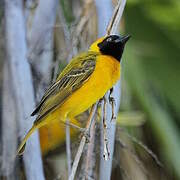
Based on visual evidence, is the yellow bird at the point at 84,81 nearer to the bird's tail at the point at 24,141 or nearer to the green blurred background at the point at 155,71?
the bird's tail at the point at 24,141

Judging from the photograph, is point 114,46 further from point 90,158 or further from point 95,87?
point 90,158

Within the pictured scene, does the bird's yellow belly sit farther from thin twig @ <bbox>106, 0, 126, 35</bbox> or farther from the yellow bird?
thin twig @ <bbox>106, 0, 126, 35</bbox>

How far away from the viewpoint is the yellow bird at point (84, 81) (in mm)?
2719

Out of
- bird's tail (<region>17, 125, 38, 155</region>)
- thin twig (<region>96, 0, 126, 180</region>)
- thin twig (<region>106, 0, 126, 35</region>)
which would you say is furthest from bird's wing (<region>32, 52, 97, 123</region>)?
thin twig (<region>106, 0, 126, 35</region>)

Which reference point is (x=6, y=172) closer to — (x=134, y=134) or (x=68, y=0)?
(x=134, y=134)

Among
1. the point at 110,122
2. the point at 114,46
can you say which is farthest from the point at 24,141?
the point at 114,46

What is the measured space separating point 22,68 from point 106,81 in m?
0.44

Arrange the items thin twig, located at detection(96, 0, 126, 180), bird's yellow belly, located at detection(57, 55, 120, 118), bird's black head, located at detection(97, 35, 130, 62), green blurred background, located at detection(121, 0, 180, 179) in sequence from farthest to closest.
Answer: green blurred background, located at detection(121, 0, 180, 179) < bird's black head, located at detection(97, 35, 130, 62) < bird's yellow belly, located at detection(57, 55, 120, 118) < thin twig, located at detection(96, 0, 126, 180)

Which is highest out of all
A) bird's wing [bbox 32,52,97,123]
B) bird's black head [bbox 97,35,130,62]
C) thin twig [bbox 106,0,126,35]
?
thin twig [bbox 106,0,126,35]

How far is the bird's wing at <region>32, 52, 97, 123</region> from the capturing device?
9.18 ft

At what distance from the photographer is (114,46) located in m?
2.89

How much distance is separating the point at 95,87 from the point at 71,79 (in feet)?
0.63

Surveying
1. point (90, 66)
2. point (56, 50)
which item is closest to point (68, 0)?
point (56, 50)

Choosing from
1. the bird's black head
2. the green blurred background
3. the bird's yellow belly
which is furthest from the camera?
the green blurred background
